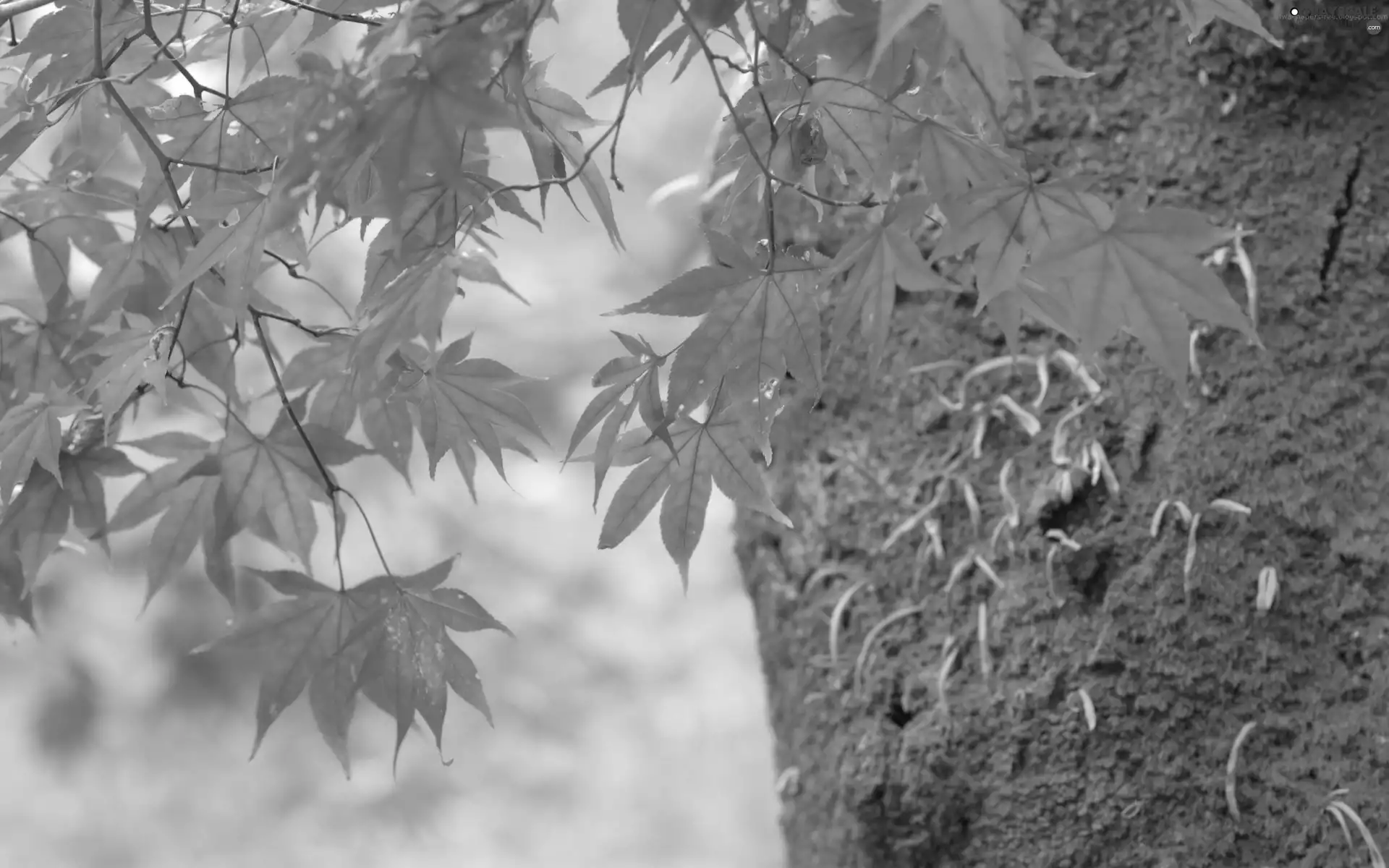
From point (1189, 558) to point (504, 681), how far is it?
279 cm

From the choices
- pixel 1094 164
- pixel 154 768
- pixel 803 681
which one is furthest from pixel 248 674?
pixel 1094 164

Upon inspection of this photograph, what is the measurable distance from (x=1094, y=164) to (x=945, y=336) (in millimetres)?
176

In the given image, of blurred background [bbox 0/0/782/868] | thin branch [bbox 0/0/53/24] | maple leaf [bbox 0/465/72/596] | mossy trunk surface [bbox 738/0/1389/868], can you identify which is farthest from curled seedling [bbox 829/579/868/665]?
blurred background [bbox 0/0/782/868]

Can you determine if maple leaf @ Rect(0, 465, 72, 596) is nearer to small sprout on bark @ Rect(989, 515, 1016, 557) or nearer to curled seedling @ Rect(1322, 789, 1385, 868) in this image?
small sprout on bark @ Rect(989, 515, 1016, 557)

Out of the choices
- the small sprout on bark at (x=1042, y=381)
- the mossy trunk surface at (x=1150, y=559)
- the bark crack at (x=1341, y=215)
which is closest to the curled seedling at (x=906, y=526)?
the mossy trunk surface at (x=1150, y=559)

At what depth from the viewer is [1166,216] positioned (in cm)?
45

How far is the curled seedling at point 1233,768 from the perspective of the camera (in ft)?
2.37

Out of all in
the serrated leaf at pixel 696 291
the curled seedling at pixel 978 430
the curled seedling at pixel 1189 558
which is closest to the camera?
the serrated leaf at pixel 696 291

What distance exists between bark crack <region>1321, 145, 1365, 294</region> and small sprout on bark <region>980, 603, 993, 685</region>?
0.35 m

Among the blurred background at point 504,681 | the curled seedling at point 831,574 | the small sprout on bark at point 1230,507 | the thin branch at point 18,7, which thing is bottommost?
the small sprout on bark at point 1230,507

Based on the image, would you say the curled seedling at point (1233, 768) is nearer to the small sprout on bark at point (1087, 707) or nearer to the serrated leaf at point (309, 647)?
the small sprout on bark at point (1087, 707)

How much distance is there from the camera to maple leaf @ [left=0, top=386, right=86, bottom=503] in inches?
25.5

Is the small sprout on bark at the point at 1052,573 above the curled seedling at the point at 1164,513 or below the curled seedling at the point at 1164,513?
below

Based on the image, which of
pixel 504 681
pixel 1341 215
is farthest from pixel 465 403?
pixel 504 681
